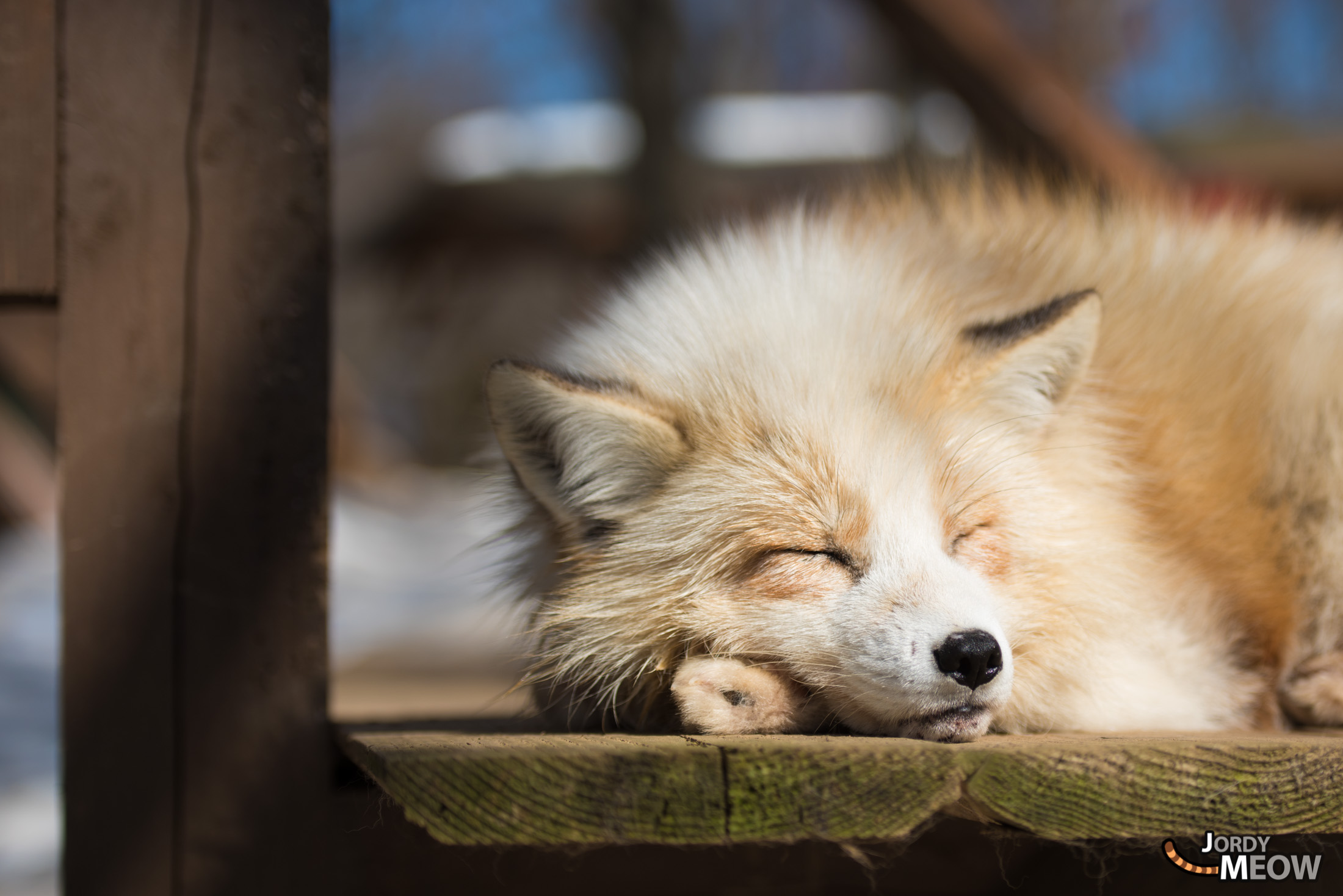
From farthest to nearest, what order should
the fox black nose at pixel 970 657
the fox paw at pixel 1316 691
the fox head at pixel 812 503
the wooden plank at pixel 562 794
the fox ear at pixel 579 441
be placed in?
the fox paw at pixel 1316 691, the fox ear at pixel 579 441, the fox head at pixel 812 503, the fox black nose at pixel 970 657, the wooden plank at pixel 562 794

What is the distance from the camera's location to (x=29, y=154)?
1.91 meters

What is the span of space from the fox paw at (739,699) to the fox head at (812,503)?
0.03 m

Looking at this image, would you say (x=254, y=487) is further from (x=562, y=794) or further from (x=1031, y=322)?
(x=1031, y=322)

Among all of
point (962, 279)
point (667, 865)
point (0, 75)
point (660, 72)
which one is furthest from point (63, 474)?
point (660, 72)

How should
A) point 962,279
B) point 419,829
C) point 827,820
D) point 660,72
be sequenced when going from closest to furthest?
point 827,820 < point 419,829 < point 962,279 < point 660,72

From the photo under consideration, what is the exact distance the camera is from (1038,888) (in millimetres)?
2074

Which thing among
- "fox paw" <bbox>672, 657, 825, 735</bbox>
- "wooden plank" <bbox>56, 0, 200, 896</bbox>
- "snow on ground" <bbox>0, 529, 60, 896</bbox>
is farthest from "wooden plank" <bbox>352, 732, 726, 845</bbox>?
"snow on ground" <bbox>0, 529, 60, 896</bbox>

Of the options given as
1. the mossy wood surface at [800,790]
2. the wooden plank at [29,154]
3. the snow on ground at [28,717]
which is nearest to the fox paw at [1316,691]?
the mossy wood surface at [800,790]

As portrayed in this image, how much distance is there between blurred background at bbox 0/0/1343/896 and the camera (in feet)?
13.8

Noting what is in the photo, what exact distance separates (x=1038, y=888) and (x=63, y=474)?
1937 mm

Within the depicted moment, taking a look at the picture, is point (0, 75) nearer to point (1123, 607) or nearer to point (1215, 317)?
point (1123, 607)

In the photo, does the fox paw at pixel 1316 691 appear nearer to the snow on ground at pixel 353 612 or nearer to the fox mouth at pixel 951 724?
the fox mouth at pixel 951 724

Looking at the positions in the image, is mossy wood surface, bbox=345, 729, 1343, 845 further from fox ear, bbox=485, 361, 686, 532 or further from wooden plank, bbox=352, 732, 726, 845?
fox ear, bbox=485, 361, 686, 532

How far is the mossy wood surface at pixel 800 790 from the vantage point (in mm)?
1450
